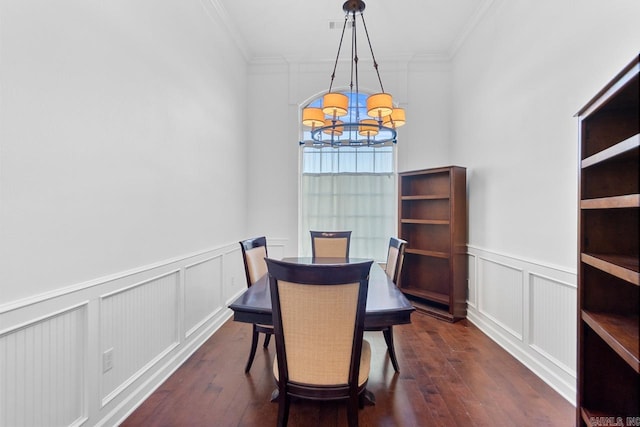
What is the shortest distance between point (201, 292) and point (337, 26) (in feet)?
10.4

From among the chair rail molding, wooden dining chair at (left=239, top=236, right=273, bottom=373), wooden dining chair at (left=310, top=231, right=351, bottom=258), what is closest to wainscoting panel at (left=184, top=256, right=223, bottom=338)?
the chair rail molding

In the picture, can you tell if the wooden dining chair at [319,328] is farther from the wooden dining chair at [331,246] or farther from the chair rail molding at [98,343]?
the wooden dining chair at [331,246]

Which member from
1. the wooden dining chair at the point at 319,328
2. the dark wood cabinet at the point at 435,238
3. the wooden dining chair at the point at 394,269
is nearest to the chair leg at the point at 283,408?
the wooden dining chair at the point at 319,328

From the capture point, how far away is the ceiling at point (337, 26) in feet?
10.1

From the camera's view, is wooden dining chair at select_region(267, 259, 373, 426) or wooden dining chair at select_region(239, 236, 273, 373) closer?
wooden dining chair at select_region(267, 259, 373, 426)

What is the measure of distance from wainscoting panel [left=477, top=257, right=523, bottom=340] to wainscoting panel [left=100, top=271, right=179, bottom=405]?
2.84 m

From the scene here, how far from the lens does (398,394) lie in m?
2.01

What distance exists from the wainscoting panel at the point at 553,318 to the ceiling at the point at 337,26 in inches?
108

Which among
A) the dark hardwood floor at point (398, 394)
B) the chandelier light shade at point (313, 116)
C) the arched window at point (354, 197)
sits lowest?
the dark hardwood floor at point (398, 394)

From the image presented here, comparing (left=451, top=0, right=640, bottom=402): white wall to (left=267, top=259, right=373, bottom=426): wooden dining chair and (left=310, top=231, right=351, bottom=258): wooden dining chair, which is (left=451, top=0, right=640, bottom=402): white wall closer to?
(left=310, top=231, right=351, bottom=258): wooden dining chair

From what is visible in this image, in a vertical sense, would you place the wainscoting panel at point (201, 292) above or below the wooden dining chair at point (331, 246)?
below

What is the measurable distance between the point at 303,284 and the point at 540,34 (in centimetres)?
266

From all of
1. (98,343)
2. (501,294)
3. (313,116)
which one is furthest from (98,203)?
(501,294)

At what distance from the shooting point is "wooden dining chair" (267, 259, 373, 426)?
4.26 feet
